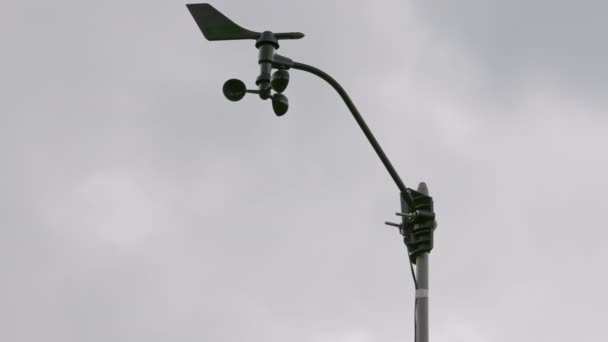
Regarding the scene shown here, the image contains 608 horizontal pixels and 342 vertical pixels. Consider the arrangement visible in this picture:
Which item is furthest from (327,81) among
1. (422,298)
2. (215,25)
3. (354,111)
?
(422,298)

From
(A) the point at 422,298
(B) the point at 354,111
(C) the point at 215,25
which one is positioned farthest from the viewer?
(C) the point at 215,25

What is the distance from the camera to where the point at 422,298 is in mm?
8352

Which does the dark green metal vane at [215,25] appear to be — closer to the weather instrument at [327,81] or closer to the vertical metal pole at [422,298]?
the weather instrument at [327,81]

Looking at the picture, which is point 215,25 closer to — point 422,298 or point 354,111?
point 354,111

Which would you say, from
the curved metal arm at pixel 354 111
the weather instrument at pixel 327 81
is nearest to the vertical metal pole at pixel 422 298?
the weather instrument at pixel 327 81

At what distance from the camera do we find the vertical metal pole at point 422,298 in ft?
26.8

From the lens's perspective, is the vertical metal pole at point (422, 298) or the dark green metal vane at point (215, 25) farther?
the dark green metal vane at point (215, 25)

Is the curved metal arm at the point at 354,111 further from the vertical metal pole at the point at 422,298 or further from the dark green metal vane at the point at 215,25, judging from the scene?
the vertical metal pole at the point at 422,298

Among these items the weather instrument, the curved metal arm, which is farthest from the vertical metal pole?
the curved metal arm

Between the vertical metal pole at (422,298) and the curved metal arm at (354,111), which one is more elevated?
the curved metal arm at (354,111)

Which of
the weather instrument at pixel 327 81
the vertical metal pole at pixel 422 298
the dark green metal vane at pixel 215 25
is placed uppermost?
the dark green metal vane at pixel 215 25

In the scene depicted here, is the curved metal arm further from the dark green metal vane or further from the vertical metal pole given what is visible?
the vertical metal pole

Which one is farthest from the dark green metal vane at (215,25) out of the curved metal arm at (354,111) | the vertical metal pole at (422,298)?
the vertical metal pole at (422,298)

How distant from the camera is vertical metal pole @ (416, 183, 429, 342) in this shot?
26.8 ft
